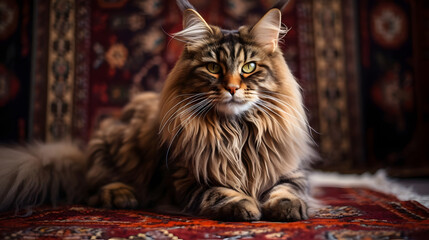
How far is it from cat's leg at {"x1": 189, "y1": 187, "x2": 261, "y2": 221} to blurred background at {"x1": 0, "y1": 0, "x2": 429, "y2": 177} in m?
1.76

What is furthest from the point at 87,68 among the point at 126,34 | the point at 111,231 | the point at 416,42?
the point at 416,42

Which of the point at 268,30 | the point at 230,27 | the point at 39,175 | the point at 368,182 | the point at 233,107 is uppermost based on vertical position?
the point at 230,27

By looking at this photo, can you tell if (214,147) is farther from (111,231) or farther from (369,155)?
(369,155)

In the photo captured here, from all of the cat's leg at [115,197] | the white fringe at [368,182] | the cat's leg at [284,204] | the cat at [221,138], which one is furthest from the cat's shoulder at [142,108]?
the white fringe at [368,182]

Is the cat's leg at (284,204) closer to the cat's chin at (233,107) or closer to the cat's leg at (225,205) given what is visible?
the cat's leg at (225,205)

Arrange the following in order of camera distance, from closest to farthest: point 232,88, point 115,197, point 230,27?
point 232,88 → point 115,197 → point 230,27

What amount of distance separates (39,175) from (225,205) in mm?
882

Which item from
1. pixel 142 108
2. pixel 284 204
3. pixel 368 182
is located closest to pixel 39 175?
pixel 142 108

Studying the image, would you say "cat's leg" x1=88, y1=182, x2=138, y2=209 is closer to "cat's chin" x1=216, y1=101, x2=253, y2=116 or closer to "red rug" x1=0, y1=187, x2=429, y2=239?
"red rug" x1=0, y1=187, x2=429, y2=239

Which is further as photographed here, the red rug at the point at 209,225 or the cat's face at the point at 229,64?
the cat's face at the point at 229,64

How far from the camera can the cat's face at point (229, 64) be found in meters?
1.29

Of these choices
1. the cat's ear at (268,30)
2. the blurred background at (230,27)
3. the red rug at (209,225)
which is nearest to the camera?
the red rug at (209,225)

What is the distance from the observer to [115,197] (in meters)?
1.52

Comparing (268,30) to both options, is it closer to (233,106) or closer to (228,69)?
(228,69)
